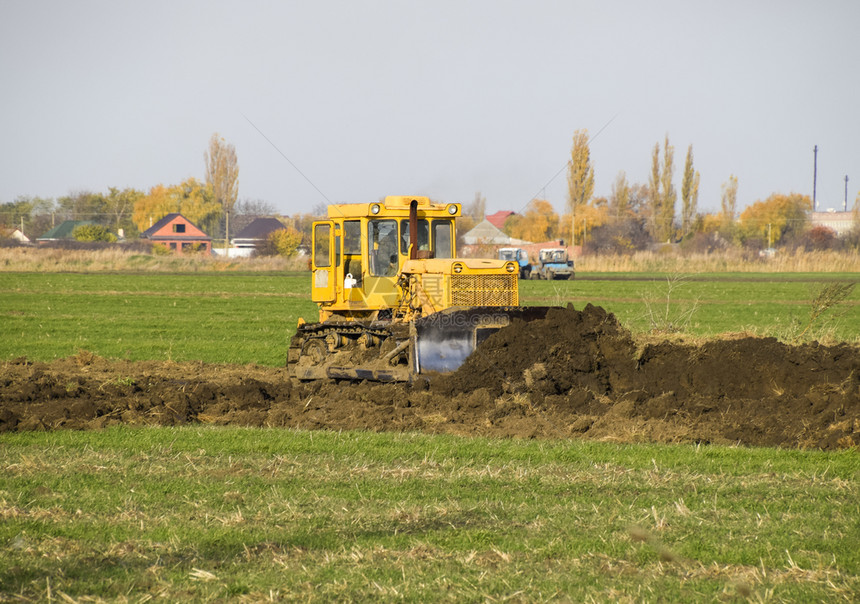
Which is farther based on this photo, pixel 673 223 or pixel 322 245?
pixel 673 223

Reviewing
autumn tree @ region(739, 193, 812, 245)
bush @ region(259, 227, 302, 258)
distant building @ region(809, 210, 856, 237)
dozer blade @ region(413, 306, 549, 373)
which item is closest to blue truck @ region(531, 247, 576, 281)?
bush @ region(259, 227, 302, 258)

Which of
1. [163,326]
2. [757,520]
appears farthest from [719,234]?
[757,520]

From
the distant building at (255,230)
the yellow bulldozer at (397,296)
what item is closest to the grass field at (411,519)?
the yellow bulldozer at (397,296)

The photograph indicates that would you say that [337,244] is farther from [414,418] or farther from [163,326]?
[163,326]

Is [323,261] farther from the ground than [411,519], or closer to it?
farther from the ground

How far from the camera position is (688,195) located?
113 m

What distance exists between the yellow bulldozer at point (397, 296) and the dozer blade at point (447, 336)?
0.01 meters

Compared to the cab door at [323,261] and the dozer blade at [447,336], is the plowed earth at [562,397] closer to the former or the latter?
the dozer blade at [447,336]

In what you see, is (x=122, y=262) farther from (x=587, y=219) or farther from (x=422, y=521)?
(x=422, y=521)

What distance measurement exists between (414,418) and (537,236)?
386 ft

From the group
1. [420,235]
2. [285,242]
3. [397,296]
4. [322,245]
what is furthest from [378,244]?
[285,242]

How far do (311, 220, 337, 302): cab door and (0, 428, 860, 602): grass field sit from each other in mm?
5701

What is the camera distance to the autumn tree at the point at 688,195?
11181cm

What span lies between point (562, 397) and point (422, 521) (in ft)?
18.0
